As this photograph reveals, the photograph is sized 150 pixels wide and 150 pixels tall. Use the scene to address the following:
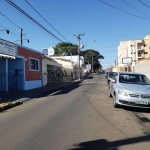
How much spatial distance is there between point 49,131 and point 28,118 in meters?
2.05

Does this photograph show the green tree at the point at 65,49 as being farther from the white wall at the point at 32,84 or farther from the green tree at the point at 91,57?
the white wall at the point at 32,84

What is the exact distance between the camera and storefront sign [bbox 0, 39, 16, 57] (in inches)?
636

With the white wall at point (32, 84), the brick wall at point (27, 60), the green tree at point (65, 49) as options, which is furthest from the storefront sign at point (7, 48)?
the green tree at point (65, 49)

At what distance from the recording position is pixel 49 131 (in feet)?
19.7

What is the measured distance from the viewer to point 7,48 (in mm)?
16812

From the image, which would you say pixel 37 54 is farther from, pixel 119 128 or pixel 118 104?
pixel 119 128

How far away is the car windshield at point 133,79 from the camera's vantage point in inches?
402

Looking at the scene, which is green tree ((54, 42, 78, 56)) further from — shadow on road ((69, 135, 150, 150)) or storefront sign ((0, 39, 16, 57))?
shadow on road ((69, 135, 150, 150))

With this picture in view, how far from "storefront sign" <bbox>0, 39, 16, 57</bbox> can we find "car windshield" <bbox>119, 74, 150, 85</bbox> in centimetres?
951

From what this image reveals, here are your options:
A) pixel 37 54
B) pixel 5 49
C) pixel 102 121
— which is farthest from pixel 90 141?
pixel 37 54

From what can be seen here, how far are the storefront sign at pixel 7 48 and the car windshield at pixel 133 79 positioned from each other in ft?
31.2

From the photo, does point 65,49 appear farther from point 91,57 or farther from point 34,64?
point 34,64

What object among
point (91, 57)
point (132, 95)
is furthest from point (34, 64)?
point (91, 57)

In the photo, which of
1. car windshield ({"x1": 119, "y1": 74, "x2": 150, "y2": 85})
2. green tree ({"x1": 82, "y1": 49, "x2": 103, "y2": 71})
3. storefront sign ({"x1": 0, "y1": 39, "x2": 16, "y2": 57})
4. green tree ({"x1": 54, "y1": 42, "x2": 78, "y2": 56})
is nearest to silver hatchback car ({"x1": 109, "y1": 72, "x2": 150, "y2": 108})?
car windshield ({"x1": 119, "y1": 74, "x2": 150, "y2": 85})
